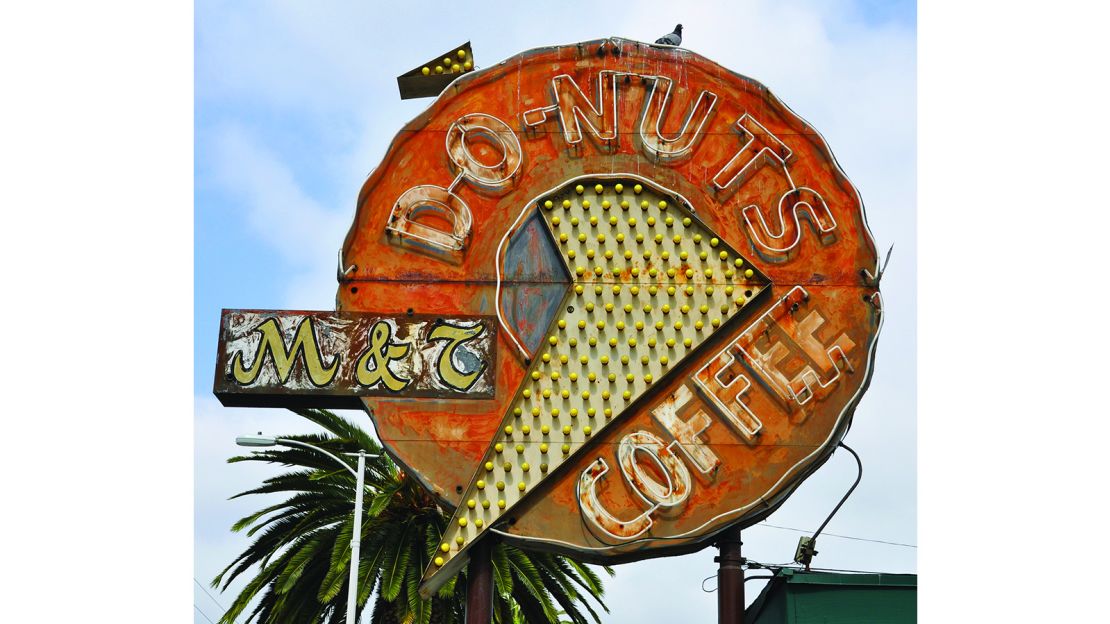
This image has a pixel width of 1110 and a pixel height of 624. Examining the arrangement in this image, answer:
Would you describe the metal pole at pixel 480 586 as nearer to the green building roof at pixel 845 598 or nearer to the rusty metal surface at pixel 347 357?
the rusty metal surface at pixel 347 357

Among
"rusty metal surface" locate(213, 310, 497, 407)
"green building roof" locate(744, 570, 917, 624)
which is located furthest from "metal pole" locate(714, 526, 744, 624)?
"rusty metal surface" locate(213, 310, 497, 407)

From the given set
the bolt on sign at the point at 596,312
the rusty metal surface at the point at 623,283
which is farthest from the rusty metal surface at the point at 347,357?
the rusty metal surface at the point at 623,283

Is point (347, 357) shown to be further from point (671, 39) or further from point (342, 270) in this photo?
point (671, 39)

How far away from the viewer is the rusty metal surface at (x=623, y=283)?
1318cm

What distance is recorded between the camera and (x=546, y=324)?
13859 mm

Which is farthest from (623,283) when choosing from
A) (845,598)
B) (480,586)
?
(845,598)

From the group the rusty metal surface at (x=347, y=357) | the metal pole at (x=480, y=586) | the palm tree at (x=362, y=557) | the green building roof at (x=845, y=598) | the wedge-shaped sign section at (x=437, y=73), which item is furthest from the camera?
the palm tree at (x=362, y=557)

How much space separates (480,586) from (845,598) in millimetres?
3929

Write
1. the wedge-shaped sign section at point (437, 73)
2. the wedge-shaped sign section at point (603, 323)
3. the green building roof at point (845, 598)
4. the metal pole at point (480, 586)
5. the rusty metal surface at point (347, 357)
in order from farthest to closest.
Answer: the wedge-shaped sign section at point (437, 73)
the green building roof at point (845, 598)
the rusty metal surface at point (347, 357)
the wedge-shaped sign section at point (603, 323)
the metal pole at point (480, 586)

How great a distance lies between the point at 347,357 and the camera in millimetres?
13594

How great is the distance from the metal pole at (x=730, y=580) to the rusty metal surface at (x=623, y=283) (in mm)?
310

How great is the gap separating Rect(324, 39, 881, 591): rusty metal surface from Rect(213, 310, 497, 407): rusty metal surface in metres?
0.19

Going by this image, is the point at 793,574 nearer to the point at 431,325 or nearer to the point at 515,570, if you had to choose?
the point at 431,325

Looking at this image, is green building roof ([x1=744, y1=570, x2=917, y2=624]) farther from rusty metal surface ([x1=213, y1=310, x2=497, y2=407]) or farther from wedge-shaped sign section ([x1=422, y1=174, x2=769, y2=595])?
rusty metal surface ([x1=213, y1=310, x2=497, y2=407])
